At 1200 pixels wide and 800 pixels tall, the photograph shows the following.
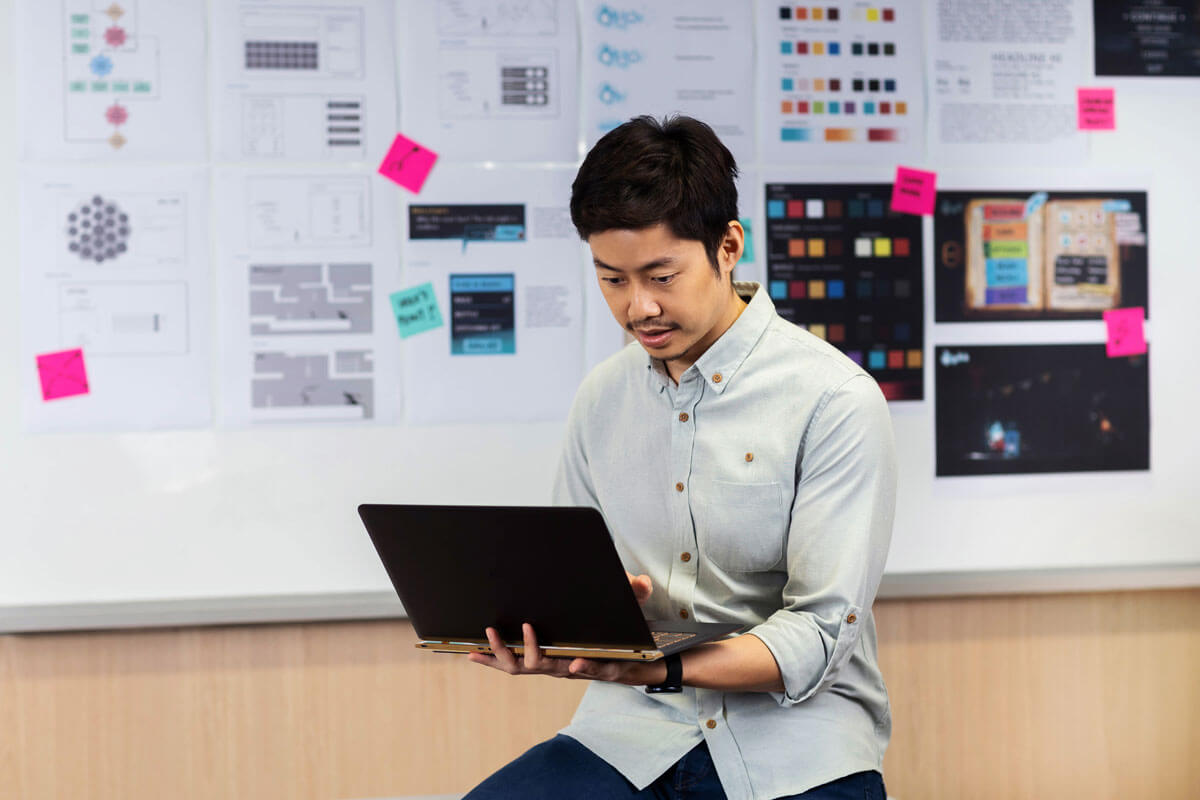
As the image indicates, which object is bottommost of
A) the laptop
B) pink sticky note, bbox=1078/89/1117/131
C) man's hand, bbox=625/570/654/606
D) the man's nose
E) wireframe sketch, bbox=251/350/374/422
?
man's hand, bbox=625/570/654/606

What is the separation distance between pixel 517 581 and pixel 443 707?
0.93 m

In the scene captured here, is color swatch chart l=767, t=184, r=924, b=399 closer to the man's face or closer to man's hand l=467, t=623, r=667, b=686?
the man's face

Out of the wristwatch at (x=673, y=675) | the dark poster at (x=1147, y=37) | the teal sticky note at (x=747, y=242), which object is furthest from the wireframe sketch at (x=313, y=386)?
the dark poster at (x=1147, y=37)

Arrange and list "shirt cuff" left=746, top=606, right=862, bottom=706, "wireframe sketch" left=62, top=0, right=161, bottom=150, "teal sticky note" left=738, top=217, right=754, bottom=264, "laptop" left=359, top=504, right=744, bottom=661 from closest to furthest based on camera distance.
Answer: "laptop" left=359, top=504, right=744, bottom=661 → "shirt cuff" left=746, top=606, right=862, bottom=706 → "wireframe sketch" left=62, top=0, right=161, bottom=150 → "teal sticky note" left=738, top=217, right=754, bottom=264

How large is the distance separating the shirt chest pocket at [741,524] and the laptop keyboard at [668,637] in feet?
0.53

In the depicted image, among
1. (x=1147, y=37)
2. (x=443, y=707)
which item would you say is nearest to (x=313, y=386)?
(x=443, y=707)

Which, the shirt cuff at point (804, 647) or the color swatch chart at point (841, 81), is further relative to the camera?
the color swatch chart at point (841, 81)

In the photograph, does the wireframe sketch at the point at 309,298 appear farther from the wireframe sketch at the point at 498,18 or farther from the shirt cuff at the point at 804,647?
the shirt cuff at the point at 804,647

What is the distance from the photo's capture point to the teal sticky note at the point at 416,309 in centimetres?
180

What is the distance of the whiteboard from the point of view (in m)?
1.74

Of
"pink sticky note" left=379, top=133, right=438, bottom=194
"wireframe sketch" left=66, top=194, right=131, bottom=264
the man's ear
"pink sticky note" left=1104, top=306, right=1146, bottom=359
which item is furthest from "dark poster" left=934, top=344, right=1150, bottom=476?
"wireframe sketch" left=66, top=194, right=131, bottom=264

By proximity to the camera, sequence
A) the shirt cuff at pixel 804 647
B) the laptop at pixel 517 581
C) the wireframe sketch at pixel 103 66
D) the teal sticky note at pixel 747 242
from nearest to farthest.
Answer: the laptop at pixel 517 581
the shirt cuff at pixel 804 647
the wireframe sketch at pixel 103 66
the teal sticky note at pixel 747 242

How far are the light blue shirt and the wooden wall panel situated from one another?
61cm

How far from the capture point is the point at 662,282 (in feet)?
3.71
